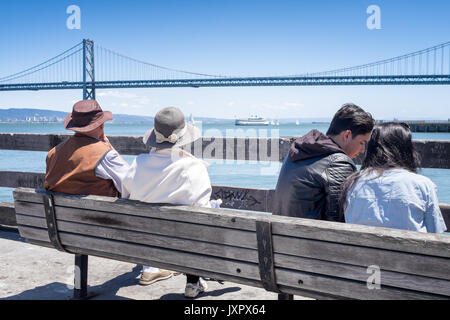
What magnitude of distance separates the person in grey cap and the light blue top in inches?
29.0

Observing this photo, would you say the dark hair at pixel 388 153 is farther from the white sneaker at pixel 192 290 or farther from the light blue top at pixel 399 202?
the white sneaker at pixel 192 290

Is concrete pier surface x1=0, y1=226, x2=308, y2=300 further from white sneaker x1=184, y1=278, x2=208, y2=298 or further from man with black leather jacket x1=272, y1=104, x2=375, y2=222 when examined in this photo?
man with black leather jacket x1=272, y1=104, x2=375, y2=222

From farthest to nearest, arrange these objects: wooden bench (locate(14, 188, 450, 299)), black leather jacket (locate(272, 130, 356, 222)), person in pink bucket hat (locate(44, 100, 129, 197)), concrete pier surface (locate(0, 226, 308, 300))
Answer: concrete pier surface (locate(0, 226, 308, 300))
person in pink bucket hat (locate(44, 100, 129, 197))
black leather jacket (locate(272, 130, 356, 222))
wooden bench (locate(14, 188, 450, 299))

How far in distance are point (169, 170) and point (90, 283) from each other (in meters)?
1.02

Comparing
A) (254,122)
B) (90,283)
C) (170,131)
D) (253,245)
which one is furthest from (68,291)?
(254,122)

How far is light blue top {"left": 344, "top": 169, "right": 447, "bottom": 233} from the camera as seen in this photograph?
1.44 meters

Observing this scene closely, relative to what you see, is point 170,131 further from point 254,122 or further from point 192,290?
point 254,122

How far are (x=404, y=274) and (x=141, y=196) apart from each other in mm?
1169

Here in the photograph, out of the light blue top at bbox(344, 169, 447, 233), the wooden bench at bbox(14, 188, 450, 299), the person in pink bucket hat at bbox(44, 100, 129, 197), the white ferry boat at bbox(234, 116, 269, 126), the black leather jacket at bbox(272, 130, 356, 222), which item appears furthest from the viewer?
the white ferry boat at bbox(234, 116, 269, 126)

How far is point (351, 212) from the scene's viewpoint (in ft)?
5.07

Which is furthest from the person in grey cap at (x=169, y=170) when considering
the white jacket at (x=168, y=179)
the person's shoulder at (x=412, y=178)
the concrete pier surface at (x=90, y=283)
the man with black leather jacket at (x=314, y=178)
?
the person's shoulder at (x=412, y=178)

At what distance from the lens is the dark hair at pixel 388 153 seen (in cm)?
155

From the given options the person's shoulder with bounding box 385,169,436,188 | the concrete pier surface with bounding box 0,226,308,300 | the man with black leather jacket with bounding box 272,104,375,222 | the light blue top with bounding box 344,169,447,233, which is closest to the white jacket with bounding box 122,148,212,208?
the man with black leather jacket with bounding box 272,104,375,222
